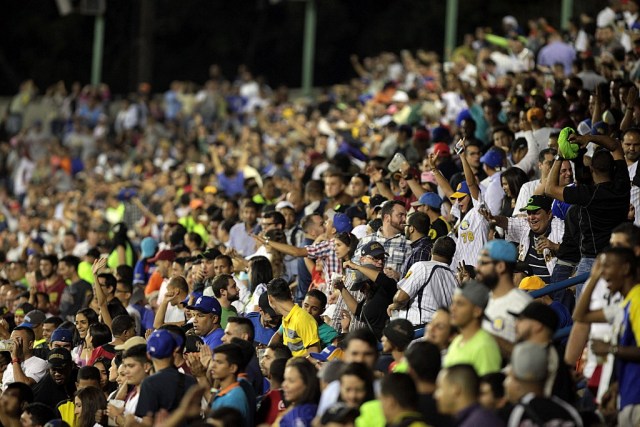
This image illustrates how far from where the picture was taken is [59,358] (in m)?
12.9

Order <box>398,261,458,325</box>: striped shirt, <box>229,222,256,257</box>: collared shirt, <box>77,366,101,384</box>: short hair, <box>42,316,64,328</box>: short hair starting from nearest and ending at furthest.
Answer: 1. <box>398,261,458,325</box>: striped shirt
2. <box>77,366,101,384</box>: short hair
3. <box>42,316,64,328</box>: short hair
4. <box>229,222,256,257</box>: collared shirt

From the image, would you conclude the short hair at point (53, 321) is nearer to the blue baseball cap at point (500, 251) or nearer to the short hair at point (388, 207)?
the short hair at point (388, 207)

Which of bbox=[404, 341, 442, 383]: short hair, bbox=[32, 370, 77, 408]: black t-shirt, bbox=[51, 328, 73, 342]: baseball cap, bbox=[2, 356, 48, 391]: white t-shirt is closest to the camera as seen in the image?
bbox=[404, 341, 442, 383]: short hair

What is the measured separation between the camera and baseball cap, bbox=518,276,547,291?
36.2 ft

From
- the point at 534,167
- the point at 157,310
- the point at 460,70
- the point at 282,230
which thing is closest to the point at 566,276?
the point at 534,167

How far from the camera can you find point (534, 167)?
14820mm

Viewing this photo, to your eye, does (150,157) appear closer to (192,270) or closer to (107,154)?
(107,154)

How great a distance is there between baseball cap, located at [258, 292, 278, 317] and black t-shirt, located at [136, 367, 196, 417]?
258 cm

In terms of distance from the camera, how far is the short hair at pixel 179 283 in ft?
47.7

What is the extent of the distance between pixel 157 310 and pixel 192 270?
24.5 inches

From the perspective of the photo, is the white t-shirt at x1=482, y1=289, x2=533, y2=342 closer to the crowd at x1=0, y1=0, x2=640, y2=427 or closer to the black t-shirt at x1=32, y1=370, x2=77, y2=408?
the crowd at x1=0, y1=0, x2=640, y2=427

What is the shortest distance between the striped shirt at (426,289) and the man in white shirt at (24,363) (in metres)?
4.09

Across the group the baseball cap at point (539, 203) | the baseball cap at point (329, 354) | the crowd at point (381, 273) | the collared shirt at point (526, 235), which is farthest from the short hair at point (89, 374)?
the baseball cap at point (539, 203)

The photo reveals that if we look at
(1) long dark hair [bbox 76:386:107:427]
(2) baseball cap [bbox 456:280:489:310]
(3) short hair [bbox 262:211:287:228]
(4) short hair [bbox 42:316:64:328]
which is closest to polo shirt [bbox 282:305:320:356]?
(1) long dark hair [bbox 76:386:107:427]
